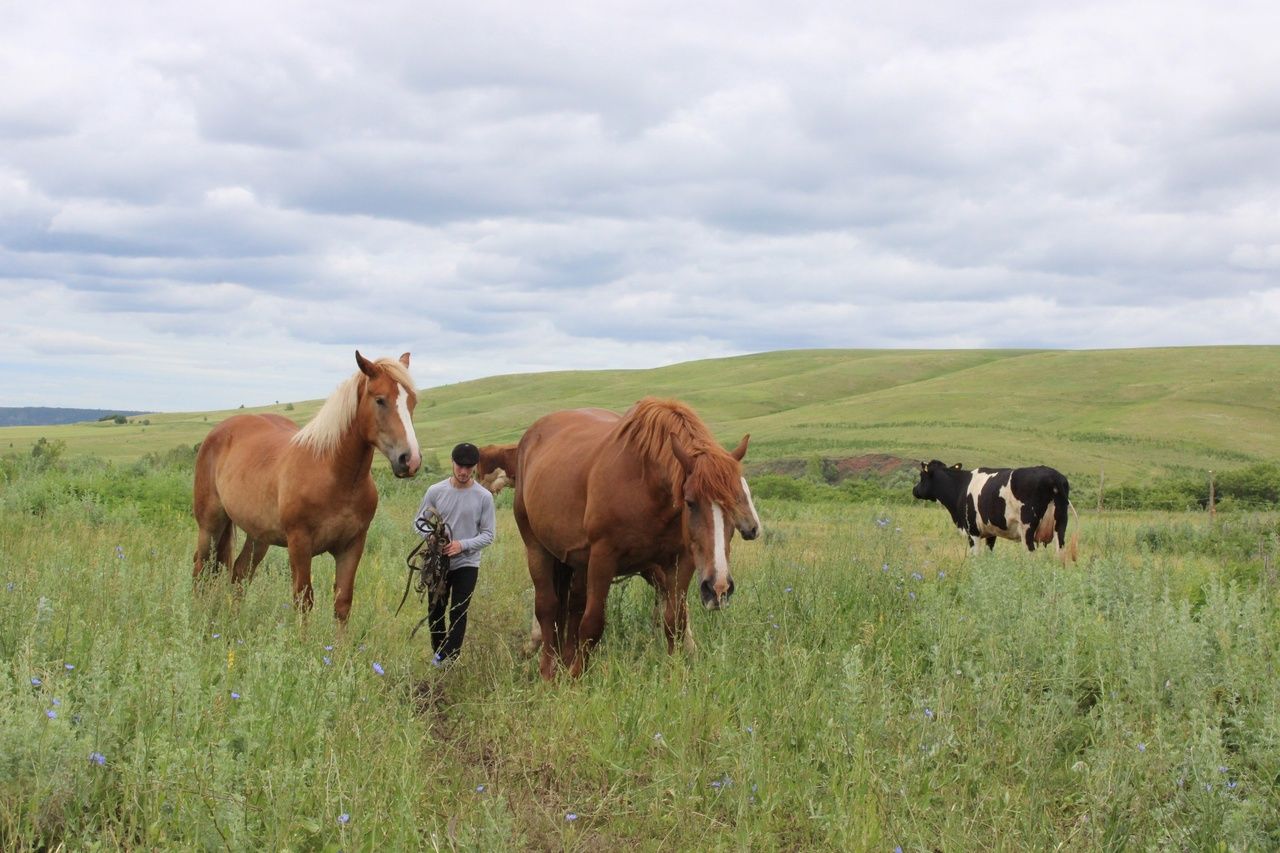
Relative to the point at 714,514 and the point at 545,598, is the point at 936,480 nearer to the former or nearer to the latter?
the point at 545,598

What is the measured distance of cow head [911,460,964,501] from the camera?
59.7 feet

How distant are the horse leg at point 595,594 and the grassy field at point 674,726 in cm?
18

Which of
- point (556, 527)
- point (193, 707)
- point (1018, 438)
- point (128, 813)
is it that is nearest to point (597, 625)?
point (556, 527)

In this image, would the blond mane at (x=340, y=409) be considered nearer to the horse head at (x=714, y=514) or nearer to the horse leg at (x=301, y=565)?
the horse leg at (x=301, y=565)

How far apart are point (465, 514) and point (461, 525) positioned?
95 mm

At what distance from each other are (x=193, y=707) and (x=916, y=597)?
205 inches

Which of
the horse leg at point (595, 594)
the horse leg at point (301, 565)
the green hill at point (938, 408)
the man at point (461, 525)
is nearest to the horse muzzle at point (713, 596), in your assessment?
the horse leg at point (595, 594)

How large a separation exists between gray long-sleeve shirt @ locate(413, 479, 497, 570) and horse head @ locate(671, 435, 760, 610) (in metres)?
2.44

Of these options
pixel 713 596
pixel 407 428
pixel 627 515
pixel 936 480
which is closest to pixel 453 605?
pixel 407 428

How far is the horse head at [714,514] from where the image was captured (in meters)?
5.48

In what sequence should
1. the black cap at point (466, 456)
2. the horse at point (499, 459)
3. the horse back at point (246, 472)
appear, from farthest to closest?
the horse at point (499, 459)
the horse back at point (246, 472)
the black cap at point (466, 456)

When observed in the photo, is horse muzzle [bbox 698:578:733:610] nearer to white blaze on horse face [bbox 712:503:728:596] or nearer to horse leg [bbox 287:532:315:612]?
white blaze on horse face [bbox 712:503:728:596]

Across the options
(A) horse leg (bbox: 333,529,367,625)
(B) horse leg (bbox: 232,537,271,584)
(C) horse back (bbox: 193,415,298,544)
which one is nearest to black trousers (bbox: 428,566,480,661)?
(A) horse leg (bbox: 333,529,367,625)

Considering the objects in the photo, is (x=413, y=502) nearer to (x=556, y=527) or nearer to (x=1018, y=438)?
(x=556, y=527)
